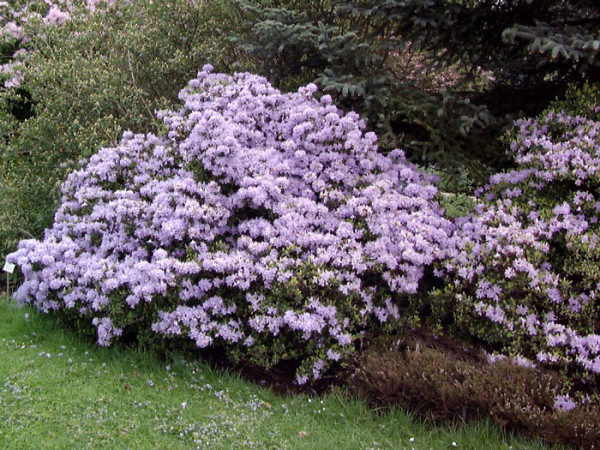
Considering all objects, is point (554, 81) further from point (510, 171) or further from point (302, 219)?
point (302, 219)

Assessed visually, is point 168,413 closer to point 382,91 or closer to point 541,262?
point 541,262

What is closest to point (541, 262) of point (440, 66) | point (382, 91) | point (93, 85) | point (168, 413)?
point (382, 91)

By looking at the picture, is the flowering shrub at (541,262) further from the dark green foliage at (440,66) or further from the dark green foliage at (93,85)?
the dark green foliage at (93,85)

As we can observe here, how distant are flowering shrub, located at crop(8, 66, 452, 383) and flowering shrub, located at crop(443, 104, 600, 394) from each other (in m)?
0.40

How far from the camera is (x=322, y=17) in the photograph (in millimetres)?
6914

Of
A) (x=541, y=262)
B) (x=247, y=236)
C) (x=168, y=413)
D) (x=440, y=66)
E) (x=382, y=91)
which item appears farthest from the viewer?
(x=440, y=66)

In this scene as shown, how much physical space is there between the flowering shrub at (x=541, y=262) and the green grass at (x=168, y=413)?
822 millimetres

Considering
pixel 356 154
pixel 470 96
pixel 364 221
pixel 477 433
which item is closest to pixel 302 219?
pixel 364 221

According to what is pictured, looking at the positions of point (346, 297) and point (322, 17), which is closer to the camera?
point (346, 297)

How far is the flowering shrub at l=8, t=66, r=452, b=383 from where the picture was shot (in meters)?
4.58

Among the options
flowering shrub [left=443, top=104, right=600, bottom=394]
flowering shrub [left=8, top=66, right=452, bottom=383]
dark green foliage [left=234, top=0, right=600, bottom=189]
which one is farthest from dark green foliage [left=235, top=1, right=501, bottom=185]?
flowering shrub [left=443, top=104, right=600, bottom=394]

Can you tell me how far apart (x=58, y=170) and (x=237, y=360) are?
10.6 ft

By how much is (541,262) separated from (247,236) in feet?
7.50

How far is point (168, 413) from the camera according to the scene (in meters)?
4.09
